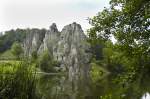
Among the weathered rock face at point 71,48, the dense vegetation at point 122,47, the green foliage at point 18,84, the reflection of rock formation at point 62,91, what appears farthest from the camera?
the weathered rock face at point 71,48

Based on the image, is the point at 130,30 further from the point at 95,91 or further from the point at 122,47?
the point at 95,91

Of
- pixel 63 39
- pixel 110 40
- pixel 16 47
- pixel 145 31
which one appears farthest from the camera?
pixel 63 39

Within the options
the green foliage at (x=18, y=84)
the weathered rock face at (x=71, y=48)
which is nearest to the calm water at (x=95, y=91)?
the green foliage at (x=18, y=84)

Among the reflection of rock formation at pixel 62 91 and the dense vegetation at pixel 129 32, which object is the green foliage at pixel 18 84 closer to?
the dense vegetation at pixel 129 32

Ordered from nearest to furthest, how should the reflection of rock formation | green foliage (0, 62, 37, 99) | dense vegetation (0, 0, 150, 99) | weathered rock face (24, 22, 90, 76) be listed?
dense vegetation (0, 0, 150, 99)
green foliage (0, 62, 37, 99)
the reflection of rock formation
weathered rock face (24, 22, 90, 76)

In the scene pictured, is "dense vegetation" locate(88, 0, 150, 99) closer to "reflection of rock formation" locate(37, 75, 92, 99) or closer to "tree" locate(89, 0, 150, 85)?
"tree" locate(89, 0, 150, 85)

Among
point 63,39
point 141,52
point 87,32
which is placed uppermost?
point 63,39

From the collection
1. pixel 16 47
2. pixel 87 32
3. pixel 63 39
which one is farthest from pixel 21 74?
pixel 63 39

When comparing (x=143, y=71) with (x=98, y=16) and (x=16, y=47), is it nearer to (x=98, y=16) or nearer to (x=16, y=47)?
(x=98, y=16)

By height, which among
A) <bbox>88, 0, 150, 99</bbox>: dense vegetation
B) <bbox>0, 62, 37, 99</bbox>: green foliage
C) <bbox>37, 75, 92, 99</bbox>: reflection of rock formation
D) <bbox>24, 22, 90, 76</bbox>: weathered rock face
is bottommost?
<bbox>37, 75, 92, 99</bbox>: reflection of rock formation

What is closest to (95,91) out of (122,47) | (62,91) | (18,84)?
(62,91)

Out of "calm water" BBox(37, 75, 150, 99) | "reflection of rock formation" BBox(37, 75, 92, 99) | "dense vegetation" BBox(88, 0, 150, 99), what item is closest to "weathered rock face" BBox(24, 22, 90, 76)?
"reflection of rock formation" BBox(37, 75, 92, 99)

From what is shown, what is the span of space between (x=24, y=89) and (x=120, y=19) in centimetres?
439

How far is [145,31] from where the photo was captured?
11.4 meters
